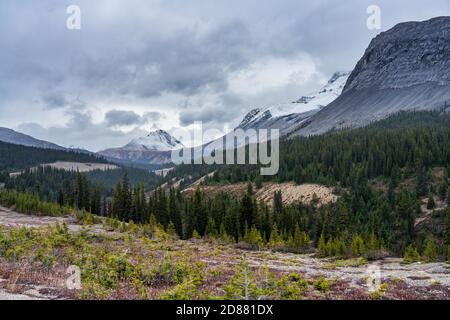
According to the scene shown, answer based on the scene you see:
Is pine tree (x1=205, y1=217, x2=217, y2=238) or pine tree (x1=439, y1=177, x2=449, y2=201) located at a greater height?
pine tree (x1=439, y1=177, x2=449, y2=201)

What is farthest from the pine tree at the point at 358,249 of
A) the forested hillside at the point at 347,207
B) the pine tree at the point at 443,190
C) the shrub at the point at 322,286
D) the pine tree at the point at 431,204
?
the pine tree at the point at 443,190

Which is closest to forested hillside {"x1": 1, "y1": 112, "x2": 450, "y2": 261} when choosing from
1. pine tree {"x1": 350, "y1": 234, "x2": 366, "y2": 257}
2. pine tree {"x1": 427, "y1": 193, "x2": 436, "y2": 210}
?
pine tree {"x1": 350, "y1": 234, "x2": 366, "y2": 257}

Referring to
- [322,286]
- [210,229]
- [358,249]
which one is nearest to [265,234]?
[210,229]

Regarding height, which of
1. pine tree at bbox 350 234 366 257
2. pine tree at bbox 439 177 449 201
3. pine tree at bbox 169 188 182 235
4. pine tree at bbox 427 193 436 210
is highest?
pine tree at bbox 439 177 449 201

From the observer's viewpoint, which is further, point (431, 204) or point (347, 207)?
point (347, 207)

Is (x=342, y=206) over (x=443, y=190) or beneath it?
beneath

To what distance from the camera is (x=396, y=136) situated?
184 meters

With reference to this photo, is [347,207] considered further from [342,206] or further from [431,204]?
[431,204]

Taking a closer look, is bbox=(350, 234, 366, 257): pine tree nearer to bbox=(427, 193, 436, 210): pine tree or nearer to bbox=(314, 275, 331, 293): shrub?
bbox=(314, 275, 331, 293): shrub

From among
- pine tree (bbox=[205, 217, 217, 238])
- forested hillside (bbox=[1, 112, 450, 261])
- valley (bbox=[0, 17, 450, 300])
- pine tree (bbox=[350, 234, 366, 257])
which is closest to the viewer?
valley (bbox=[0, 17, 450, 300])

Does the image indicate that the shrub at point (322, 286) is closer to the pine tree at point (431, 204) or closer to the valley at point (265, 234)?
the valley at point (265, 234)
